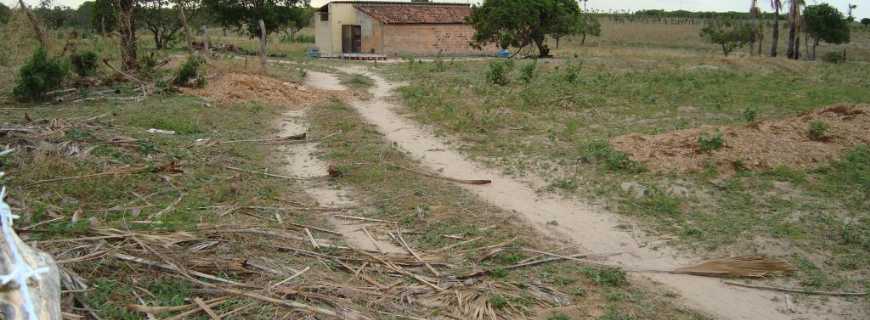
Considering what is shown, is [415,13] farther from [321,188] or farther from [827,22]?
[321,188]

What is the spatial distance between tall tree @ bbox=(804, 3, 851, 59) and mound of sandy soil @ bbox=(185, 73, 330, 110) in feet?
109

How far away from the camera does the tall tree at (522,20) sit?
30.8 m

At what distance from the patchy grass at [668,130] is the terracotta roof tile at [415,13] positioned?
1201cm

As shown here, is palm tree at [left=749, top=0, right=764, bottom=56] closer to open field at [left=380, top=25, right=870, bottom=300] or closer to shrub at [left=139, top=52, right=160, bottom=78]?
open field at [left=380, top=25, right=870, bottom=300]

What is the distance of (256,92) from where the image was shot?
51.4ft

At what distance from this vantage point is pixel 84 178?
776 centimetres

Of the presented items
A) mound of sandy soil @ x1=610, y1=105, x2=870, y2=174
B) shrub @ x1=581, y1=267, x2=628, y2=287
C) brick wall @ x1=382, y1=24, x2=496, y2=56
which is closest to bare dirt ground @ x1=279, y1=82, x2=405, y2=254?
shrub @ x1=581, y1=267, x2=628, y2=287

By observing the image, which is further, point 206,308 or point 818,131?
point 818,131

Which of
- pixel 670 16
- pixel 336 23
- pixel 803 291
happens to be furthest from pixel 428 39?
pixel 670 16

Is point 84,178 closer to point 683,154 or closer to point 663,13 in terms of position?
point 683,154

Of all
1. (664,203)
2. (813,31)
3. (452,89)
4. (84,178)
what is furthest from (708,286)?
(813,31)

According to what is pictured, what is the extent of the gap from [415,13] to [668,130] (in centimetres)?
2526

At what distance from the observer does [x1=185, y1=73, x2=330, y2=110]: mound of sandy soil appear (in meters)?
15.1

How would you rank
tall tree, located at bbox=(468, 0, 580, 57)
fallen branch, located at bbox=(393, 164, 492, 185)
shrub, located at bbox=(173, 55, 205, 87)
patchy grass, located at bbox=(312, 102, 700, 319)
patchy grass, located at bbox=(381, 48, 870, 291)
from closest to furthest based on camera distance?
patchy grass, located at bbox=(312, 102, 700, 319)
patchy grass, located at bbox=(381, 48, 870, 291)
fallen branch, located at bbox=(393, 164, 492, 185)
shrub, located at bbox=(173, 55, 205, 87)
tall tree, located at bbox=(468, 0, 580, 57)
